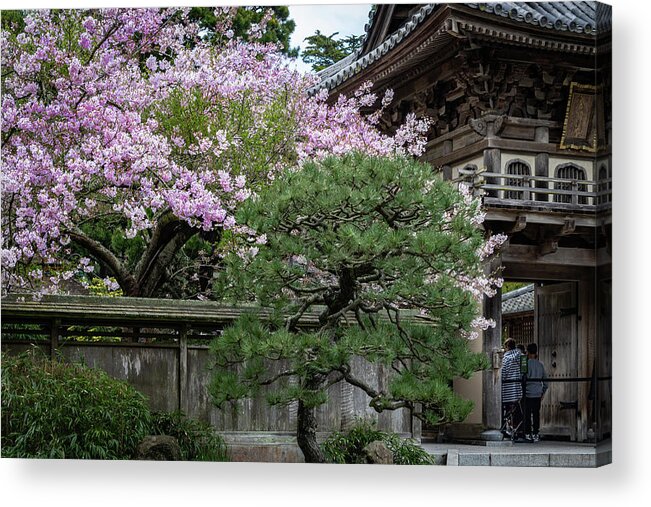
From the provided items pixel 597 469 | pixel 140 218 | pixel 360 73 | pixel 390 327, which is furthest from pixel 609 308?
pixel 140 218

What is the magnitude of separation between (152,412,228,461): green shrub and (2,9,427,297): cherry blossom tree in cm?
90

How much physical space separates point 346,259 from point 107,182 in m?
1.79

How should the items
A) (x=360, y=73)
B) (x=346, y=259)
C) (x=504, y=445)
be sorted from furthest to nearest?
(x=360, y=73) → (x=504, y=445) → (x=346, y=259)

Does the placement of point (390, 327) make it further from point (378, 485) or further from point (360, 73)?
point (360, 73)

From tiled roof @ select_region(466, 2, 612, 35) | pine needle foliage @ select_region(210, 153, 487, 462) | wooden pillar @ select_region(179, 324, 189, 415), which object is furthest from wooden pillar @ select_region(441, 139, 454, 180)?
wooden pillar @ select_region(179, 324, 189, 415)

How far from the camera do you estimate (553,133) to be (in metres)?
7.45

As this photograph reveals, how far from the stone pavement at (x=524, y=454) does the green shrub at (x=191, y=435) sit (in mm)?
1425

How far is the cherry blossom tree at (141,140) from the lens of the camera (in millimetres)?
6520

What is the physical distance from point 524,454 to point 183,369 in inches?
93.7

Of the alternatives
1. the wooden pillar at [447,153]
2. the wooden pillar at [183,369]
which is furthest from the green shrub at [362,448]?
the wooden pillar at [447,153]

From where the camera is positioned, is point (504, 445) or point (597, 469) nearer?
point (597, 469)

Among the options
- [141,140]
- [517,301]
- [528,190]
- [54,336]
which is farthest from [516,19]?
[54,336]

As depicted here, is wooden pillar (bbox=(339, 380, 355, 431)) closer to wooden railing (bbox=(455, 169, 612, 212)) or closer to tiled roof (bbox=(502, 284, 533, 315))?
tiled roof (bbox=(502, 284, 533, 315))

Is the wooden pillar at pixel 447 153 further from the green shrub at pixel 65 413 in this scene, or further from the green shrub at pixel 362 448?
the green shrub at pixel 65 413
